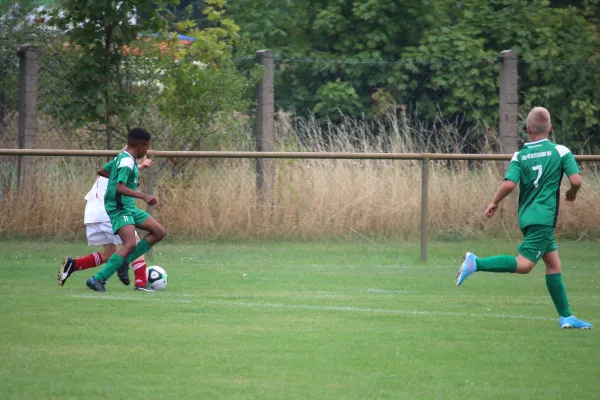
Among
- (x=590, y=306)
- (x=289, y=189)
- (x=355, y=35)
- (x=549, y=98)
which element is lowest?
(x=590, y=306)

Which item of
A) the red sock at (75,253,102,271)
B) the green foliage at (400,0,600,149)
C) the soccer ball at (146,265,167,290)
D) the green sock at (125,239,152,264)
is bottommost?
the soccer ball at (146,265,167,290)

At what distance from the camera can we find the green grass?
6324 mm

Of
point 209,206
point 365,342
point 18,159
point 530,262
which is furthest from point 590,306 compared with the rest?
point 18,159

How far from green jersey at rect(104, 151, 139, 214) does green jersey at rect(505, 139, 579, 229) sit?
3.70 metres

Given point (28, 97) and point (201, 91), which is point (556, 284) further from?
point (28, 97)

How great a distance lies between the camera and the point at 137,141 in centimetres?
1064

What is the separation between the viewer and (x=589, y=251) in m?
15.6

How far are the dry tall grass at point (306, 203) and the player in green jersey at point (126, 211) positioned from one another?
4.83 m

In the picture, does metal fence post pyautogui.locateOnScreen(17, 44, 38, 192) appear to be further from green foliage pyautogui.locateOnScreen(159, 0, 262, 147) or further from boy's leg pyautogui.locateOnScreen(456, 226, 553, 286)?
boy's leg pyautogui.locateOnScreen(456, 226, 553, 286)

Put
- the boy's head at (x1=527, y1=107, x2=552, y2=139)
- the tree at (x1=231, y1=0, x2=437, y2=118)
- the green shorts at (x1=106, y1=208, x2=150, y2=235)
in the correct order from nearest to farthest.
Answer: the boy's head at (x1=527, y1=107, x2=552, y2=139)
the green shorts at (x1=106, y1=208, x2=150, y2=235)
the tree at (x1=231, y1=0, x2=437, y2=118)

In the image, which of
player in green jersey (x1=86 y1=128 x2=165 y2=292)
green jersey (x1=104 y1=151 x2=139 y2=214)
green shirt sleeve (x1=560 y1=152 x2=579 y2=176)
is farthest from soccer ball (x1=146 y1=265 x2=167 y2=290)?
green shirt sleeve (x1=560 y1=152 x2=579 y2=176)

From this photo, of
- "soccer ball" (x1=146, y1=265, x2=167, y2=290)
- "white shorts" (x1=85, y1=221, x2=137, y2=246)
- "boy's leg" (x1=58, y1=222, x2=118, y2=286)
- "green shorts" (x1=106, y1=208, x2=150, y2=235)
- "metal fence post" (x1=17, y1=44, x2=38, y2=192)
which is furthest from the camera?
"metal fence post" (x1=17, y1=44, x2=38, y2=192)

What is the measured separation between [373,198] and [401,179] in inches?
24.4

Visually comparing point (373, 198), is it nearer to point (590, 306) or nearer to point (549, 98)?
point (590, 306)
